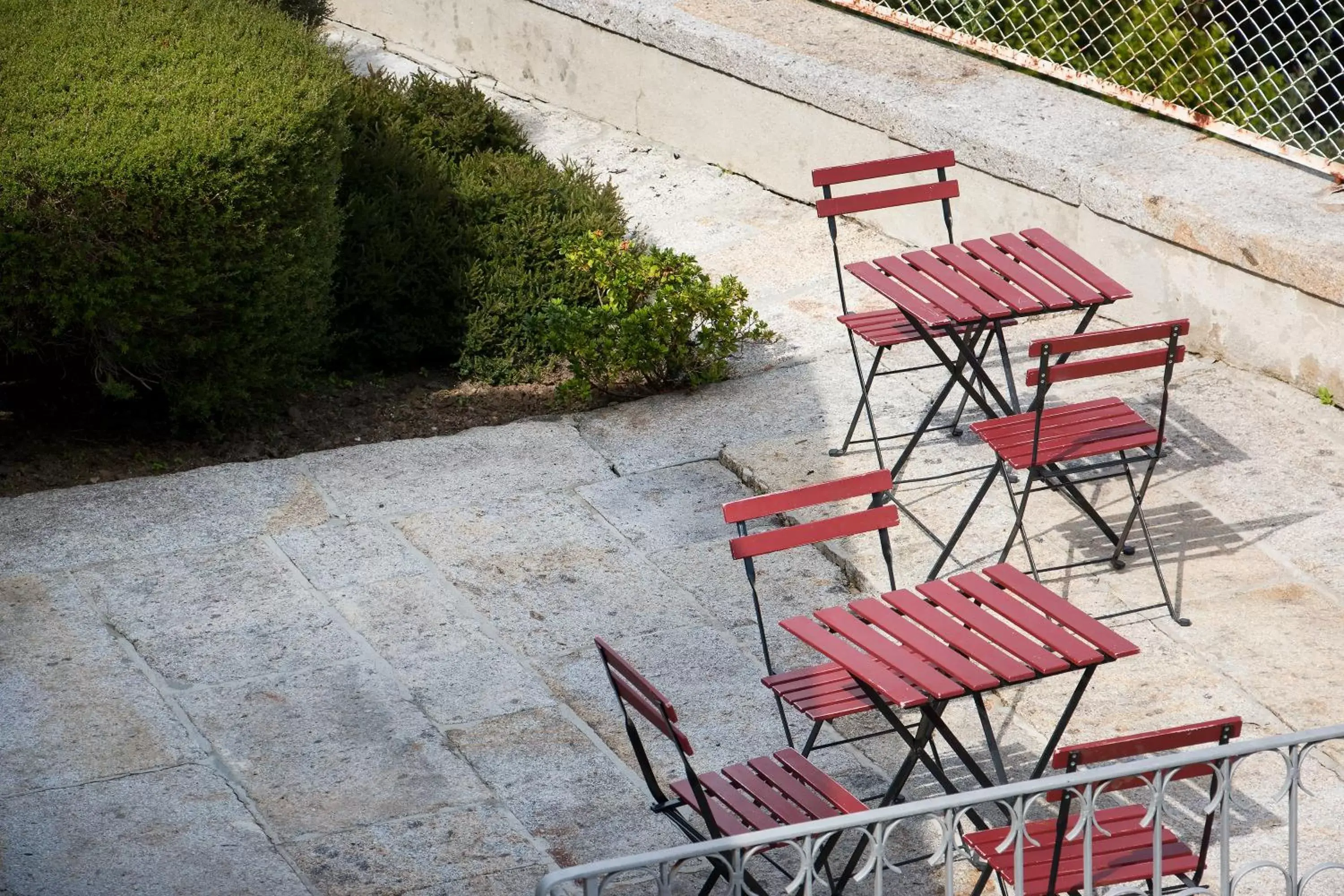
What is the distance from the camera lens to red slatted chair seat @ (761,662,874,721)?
14.2 feet

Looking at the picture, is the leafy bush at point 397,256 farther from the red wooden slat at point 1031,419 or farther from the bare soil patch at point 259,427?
the red wooden slat at point 1031,419

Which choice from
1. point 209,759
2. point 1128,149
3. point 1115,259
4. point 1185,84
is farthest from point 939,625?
point 1185,84

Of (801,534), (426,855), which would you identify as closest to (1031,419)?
(801,534)

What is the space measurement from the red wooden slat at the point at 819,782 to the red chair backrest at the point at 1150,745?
0.58m

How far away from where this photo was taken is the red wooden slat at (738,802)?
12.8 ft

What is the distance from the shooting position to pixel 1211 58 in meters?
8.23

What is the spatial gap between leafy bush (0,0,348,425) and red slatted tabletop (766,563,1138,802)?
312cm

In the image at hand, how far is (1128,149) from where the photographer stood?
780cm

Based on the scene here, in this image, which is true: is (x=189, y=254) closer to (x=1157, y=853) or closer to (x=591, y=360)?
(x=591, y=360)

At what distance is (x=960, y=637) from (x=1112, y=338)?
147cm

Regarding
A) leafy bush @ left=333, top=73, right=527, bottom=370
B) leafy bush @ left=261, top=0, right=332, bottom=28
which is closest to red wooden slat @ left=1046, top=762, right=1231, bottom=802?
leafy bush @ left=333, top=73, right=527, bottom=370

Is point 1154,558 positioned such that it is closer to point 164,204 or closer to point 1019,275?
point 1019,275

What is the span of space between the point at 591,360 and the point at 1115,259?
94.6 inches

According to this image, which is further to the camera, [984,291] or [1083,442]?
[984,291]
